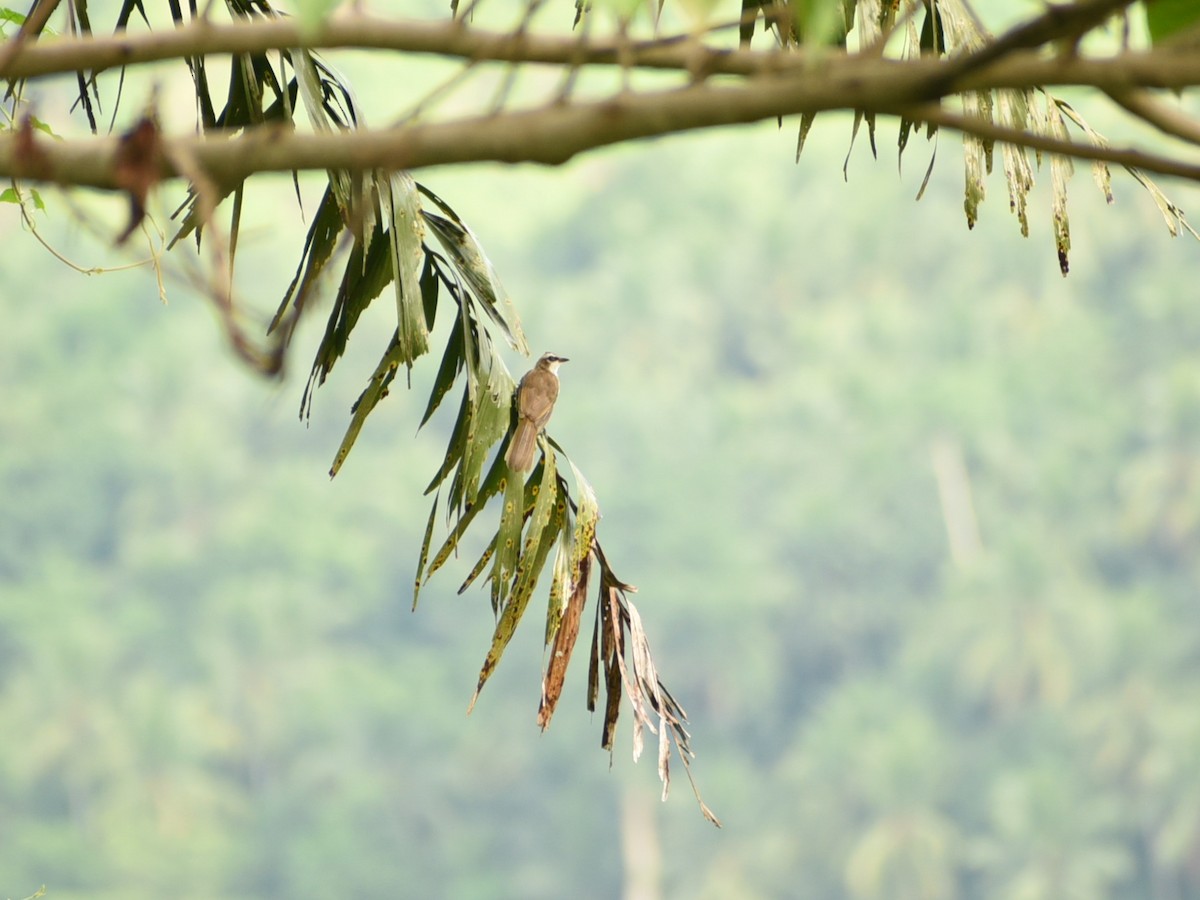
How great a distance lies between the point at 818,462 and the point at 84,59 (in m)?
32.8

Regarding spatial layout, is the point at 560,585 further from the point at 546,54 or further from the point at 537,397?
the point at 546,54

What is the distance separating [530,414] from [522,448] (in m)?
0.07

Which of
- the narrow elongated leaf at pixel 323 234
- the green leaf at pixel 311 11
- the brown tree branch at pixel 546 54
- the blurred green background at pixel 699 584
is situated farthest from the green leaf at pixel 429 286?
the blurred green background at pixel 699 584

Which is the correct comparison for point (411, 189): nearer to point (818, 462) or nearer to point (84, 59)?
point (84, 59)

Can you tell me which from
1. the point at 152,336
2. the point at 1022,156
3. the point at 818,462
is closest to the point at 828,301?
the point at 818,462

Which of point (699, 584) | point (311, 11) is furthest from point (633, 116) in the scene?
point (699, 584)

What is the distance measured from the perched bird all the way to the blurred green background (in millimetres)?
23430

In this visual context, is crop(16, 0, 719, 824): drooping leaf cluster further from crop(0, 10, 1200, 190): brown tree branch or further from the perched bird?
crop(0, 10, 1200, 190): brown tree branch

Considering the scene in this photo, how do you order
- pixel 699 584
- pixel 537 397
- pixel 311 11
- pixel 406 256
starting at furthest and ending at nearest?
pixel 699 584 → pixel 537 397 → pixel 406 256 → pixel 311 11

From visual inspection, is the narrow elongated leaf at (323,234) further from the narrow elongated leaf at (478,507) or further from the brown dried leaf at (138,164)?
the brown dried leaf at (138,164)

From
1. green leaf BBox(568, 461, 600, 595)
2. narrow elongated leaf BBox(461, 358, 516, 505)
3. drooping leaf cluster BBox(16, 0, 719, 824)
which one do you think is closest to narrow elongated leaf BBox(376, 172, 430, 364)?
drooping leaf cluster BBox(16, 0, 719, 824)

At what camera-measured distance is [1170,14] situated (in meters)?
0.73

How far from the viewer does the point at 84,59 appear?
731mm

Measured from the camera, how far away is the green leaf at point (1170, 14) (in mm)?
732
